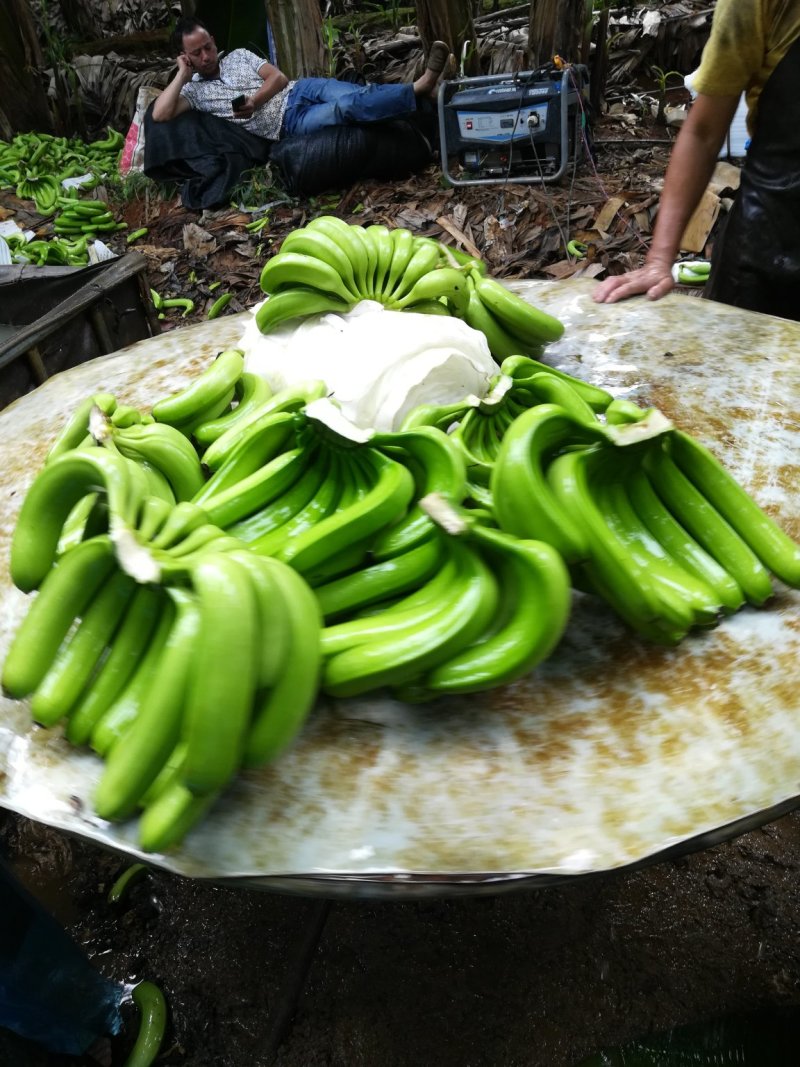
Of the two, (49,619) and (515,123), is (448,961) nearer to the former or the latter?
(49,619)

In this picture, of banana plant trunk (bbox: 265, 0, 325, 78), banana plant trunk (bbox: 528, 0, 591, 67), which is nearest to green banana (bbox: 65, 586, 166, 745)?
banana plant trunk (bbox: 528, 0, 591, 67)

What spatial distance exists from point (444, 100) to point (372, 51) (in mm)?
3903

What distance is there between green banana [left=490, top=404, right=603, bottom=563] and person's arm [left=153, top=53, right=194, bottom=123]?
23.3ft

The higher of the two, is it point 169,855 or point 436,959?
point 169,855

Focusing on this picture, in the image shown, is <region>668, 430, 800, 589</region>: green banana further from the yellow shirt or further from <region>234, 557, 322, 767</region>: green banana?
the yellow shirt

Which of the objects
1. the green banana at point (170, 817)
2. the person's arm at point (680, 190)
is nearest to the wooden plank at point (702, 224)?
the person's arm at point (680, 190)

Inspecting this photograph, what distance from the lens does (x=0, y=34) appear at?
8781 millimetres

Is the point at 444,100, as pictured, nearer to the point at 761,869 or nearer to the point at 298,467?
the point at 298,467

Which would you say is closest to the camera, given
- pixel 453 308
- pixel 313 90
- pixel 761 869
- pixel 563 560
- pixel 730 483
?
pixel 563 560

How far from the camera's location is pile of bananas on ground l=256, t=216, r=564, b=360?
2.05 m

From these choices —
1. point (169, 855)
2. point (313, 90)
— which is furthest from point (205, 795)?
point (313, 90)

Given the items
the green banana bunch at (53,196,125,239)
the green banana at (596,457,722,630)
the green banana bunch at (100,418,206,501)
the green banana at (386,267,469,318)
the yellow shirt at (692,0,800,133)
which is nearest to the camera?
the green banana at (596,457,722,630)

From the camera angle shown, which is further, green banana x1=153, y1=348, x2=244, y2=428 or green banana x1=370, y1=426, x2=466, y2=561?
green banana x1=153, y1=348, x2=244, y2=428

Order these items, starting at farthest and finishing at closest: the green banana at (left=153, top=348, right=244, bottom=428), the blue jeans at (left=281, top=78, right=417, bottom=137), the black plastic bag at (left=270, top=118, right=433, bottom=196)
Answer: the black plastic bag at (left=270, top=118, right=433, bottom=196) < the blue jeans at (left=281, top=78, right=417, bottom=137) < the green banana at (left=153, top=348, right=244, bottom=428)
